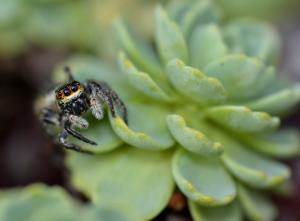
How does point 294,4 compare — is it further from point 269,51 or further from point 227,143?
point 227,143

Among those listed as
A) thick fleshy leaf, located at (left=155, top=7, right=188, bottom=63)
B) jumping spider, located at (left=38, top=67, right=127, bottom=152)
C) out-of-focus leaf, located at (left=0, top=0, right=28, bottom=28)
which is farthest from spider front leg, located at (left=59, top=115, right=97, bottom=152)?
out-of-focus leaf, located at (left=0, top=0, right=28, bottom=28)

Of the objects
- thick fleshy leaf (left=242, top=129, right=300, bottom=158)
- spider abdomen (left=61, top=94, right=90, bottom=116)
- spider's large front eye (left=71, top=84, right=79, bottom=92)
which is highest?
spider's large front eye (left=71, top=84, right=79, bottom=92)

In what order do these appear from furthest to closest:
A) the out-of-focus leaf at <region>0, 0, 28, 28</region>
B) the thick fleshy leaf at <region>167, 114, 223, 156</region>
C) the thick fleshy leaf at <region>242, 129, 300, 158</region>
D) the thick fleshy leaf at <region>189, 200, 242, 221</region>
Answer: the out-of-focus leaf at <region>0, 0, 28, 28</region>
the thick fleshy leaf at <region>242, 129, 300, 158</region>
the thick fleshy leaf at <region>189, 200, 242, 221</region>
the thick fleshy leaf at <region>167, 114, 223, 156</region>

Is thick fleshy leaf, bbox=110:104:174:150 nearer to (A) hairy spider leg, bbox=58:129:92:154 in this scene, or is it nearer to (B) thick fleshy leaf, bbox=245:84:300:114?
(A) hairy spider leg, bbox=58:129:92:154

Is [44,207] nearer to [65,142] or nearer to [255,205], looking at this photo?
[65,142]

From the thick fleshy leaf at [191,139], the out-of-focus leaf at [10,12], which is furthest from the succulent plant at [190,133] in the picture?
the out-of-focus leaf at [10,12]

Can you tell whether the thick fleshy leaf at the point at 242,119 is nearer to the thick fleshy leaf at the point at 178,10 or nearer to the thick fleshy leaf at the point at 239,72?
the thick fleshy leaf at the point at 239,72

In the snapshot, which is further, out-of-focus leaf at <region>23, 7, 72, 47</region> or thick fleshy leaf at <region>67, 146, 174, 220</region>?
out-of-focus leaf at <region>23, 7, 72, 47</region>
